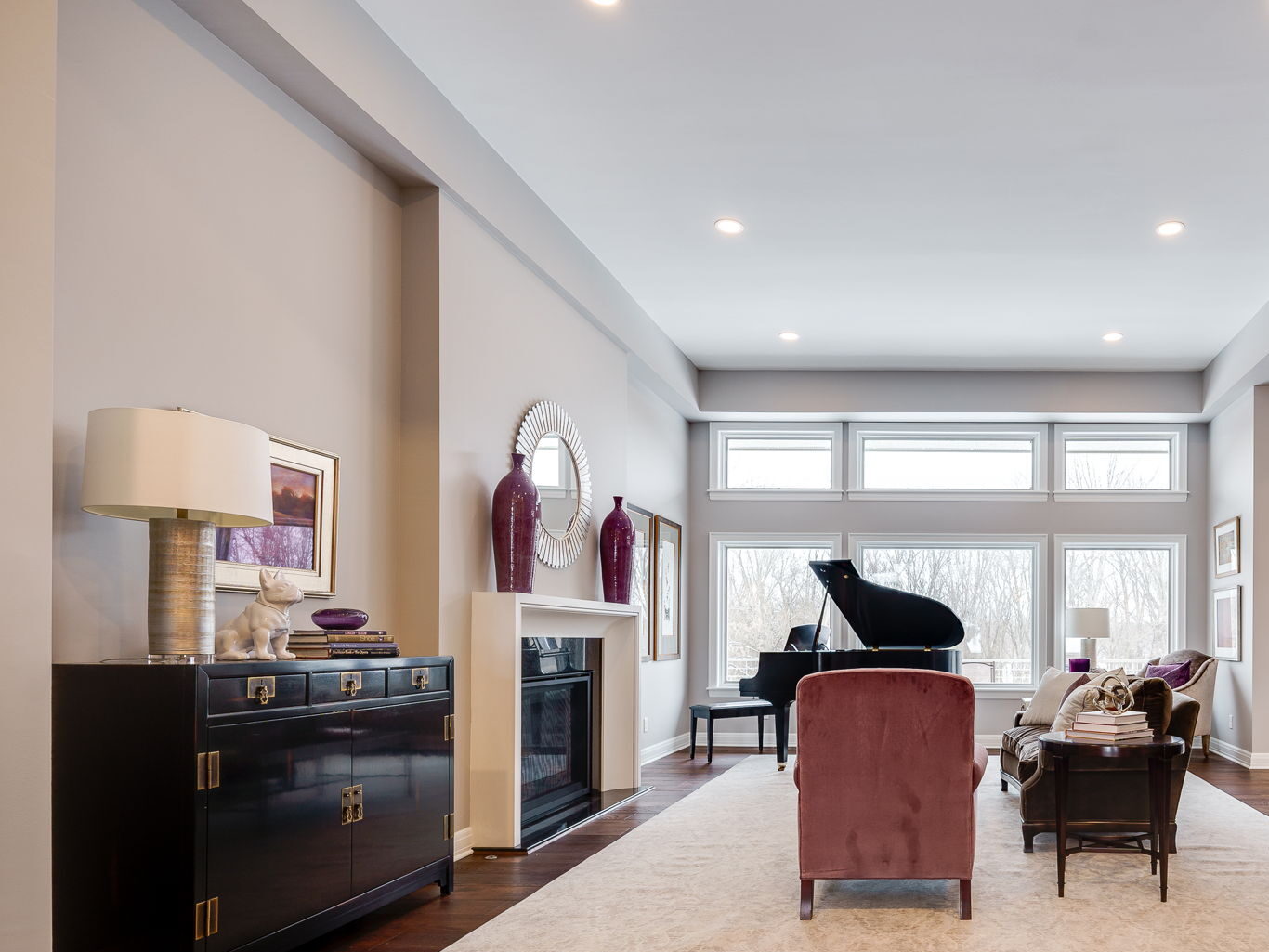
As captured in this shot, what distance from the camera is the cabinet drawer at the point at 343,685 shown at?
372 centimetres

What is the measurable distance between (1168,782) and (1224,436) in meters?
6.42

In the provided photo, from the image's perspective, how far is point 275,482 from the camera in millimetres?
4277

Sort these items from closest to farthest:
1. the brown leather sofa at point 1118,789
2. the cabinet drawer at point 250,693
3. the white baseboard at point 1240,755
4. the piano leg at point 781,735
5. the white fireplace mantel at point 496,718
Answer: the cabinet drawer at point 250,693 < the brown leather sofa at point 1118,789 < the white fireplace mantel at point 496,718 < the piano leg at point 781,735 < the white baseboard at point 1240,755

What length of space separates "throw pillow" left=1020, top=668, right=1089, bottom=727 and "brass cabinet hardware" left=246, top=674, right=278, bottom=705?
197 inches

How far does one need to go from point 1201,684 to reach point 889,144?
19.8 feet

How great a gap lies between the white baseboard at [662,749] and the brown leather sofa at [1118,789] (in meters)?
3.92

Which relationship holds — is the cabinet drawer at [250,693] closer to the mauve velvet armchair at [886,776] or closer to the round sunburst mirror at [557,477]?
the mauve velvet armchair at [886,776]

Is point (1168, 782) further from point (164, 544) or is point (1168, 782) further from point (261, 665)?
point (164, 544)

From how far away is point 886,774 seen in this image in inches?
174

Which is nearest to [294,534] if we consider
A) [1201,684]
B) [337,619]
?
[337,619]

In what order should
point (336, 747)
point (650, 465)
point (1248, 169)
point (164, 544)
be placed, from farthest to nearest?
point (650, 465)
point (1248, 169)
point (336, 747)
point (164, 544)

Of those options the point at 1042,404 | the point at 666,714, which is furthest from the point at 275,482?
the point at 1042,404

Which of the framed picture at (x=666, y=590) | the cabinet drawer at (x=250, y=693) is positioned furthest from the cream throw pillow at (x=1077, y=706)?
the framed picture at (x=666, y=590)

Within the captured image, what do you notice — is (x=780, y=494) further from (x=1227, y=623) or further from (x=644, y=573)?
(x=1227, y=623)
